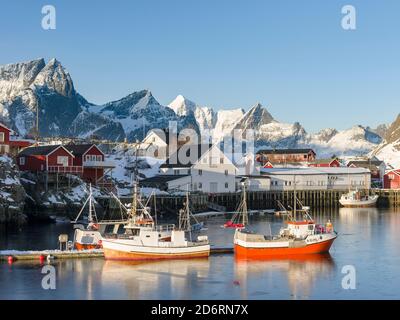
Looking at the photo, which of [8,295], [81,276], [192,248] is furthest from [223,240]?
[8,295]

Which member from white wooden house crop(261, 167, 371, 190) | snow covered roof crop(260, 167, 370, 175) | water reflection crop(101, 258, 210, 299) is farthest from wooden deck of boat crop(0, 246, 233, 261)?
snow covered roof crop(260, 167, 370, 175)

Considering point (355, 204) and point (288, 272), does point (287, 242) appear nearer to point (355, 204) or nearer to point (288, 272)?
point (288, 272)

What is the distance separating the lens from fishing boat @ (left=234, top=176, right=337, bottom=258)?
148 ft

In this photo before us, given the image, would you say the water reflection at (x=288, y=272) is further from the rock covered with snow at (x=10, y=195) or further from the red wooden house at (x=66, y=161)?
the red wooden house at (x=66, y=161)

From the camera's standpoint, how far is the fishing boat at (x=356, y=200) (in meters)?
100

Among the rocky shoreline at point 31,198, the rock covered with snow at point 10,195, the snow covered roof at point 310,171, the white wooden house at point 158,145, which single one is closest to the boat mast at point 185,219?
the rocky shoreline at point 31,198

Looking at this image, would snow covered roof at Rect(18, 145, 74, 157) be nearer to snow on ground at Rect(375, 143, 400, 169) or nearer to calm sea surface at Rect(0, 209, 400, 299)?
calm sea surface at Rect(0, 209, 400, 299)

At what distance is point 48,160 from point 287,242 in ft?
138

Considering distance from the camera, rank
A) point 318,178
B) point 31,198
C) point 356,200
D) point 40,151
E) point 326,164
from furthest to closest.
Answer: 1. point 326,164
2. point 318,178
3. point 356,200
4. point 40,151
5. point 31,198

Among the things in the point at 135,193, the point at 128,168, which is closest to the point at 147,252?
the point at 135,193

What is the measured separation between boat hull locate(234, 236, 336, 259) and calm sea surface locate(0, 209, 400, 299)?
27.2 inches

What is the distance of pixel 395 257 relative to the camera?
4616 cm

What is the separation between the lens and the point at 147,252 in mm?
44375

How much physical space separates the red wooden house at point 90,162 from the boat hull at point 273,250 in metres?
43.3
